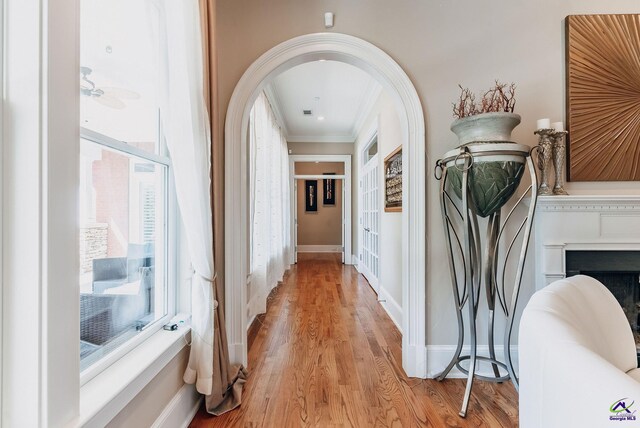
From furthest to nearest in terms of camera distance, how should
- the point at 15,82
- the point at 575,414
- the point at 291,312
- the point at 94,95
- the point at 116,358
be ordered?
the point at 291,312 → the point at 116,358 → the point at 94,95 → the point at 15,82 → the point at 575,414

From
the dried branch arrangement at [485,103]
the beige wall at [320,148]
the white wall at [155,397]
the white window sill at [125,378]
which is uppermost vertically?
the beige wall at [320,148]

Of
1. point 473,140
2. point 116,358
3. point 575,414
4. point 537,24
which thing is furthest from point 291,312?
point 537,24

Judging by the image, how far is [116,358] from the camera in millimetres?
1161

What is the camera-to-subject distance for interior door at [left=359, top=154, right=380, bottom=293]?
432cm

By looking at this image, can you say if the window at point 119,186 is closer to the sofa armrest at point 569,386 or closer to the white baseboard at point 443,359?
the sofa armrest at point 569,386

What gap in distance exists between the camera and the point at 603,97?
79.8 inches

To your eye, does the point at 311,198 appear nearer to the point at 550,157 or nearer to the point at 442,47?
the point at 442,47

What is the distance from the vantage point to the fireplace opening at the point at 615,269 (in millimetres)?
1932

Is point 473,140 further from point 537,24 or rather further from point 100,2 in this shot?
point 100,2

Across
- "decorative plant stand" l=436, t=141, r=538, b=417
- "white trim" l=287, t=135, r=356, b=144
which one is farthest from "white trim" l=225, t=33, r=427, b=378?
"white trim" l=287, t=135, r=356, b=144

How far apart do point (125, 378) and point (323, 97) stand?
3.91 meters

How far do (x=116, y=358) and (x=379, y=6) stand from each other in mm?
2482

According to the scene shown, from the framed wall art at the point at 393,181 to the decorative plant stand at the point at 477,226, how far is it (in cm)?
102

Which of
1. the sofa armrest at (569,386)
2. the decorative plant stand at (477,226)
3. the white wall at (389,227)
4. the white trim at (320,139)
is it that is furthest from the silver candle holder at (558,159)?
the white trim at (320,139)
